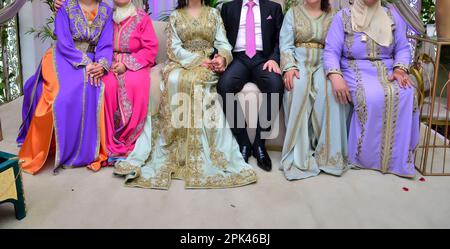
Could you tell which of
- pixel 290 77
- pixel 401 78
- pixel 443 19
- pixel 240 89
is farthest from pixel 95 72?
pixel 443 19

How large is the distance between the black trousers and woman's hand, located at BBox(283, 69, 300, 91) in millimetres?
34

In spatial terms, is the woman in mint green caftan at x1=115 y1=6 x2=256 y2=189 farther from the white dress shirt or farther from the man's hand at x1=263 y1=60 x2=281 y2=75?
the man's hand at x1=263 y1=60 x2=281 y2=75

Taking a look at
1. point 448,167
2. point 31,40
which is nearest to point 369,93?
point 448,167

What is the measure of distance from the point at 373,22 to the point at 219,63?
106cm

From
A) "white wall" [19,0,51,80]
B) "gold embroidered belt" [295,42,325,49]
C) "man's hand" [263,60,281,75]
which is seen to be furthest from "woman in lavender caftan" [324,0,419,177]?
"white wall" [19,0,51,80]

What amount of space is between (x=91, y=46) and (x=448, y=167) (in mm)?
2538

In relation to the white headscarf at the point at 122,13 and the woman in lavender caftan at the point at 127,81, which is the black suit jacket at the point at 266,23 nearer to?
the woman in lavender caftan at the point at 127,81

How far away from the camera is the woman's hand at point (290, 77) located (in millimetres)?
2982

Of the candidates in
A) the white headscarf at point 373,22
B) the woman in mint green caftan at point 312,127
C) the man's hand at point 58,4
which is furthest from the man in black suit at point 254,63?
the man's hand at point 58,4

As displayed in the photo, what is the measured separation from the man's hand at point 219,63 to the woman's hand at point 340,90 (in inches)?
28.2

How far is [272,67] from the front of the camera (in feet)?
10.1

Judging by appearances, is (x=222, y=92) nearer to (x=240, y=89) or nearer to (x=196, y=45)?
(x=240, y=89)

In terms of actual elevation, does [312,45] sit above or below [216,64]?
above
